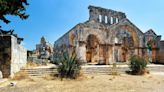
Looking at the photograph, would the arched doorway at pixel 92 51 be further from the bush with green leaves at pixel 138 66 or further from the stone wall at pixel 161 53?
the bush with green leaves at pixel 138 66

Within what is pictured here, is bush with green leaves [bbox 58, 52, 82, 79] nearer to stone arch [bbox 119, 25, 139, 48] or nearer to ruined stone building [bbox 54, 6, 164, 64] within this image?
ruined stone building [bbox 54, 6, 164, 64]

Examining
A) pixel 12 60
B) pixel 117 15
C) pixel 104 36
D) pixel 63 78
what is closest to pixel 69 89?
pixel 63 78

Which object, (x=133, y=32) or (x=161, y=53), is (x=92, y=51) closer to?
(x=133, y=32)

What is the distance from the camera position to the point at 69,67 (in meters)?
17.1

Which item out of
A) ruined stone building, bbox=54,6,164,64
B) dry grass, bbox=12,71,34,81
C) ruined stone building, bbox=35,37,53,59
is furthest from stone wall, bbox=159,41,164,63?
dry grass, bbox=12,71,34,81

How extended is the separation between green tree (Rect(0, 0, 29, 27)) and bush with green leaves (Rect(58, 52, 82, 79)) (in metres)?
4.85

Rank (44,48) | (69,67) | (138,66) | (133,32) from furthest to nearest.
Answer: (44,48) → (133,32) → (138,66) → (69,67)

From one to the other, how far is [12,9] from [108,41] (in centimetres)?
1573

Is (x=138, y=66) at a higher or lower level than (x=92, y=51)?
lower

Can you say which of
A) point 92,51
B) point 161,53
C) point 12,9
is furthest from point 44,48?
point 12,9

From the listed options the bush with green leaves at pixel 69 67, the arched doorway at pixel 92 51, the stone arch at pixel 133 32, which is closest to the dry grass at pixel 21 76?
the bush with green leaves at pixel 69 67

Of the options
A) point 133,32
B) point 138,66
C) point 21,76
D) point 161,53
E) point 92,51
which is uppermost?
point 133,32

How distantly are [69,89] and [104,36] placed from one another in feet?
68.6

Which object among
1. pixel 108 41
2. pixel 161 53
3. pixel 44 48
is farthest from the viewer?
pixel 44 48
